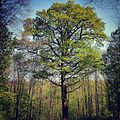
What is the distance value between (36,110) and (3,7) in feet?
158

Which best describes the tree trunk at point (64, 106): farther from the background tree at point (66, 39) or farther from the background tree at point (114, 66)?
the background tree at point (114, 66)

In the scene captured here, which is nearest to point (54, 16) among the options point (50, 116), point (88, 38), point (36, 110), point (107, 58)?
point (88, 38)

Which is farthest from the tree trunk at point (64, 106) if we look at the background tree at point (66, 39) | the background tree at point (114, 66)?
the background tree at point (114, 66)

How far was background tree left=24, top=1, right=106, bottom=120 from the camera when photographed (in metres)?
18.3

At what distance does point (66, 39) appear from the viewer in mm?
18875

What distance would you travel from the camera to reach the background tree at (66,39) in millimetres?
18344

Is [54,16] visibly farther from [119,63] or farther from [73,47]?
[119,63]

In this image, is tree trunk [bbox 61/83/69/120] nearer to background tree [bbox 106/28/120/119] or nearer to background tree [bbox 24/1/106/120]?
background tree [bbox 24/1/106/120]

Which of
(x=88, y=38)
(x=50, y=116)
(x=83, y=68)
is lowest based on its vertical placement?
(x=50, y=116)

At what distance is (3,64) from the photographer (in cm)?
2633

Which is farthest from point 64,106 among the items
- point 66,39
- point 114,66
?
point 114,66

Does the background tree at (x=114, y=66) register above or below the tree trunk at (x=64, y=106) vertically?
above

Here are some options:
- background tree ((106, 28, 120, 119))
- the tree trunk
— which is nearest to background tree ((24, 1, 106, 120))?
the tree trunk

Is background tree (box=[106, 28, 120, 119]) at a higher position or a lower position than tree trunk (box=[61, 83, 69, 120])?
higher
